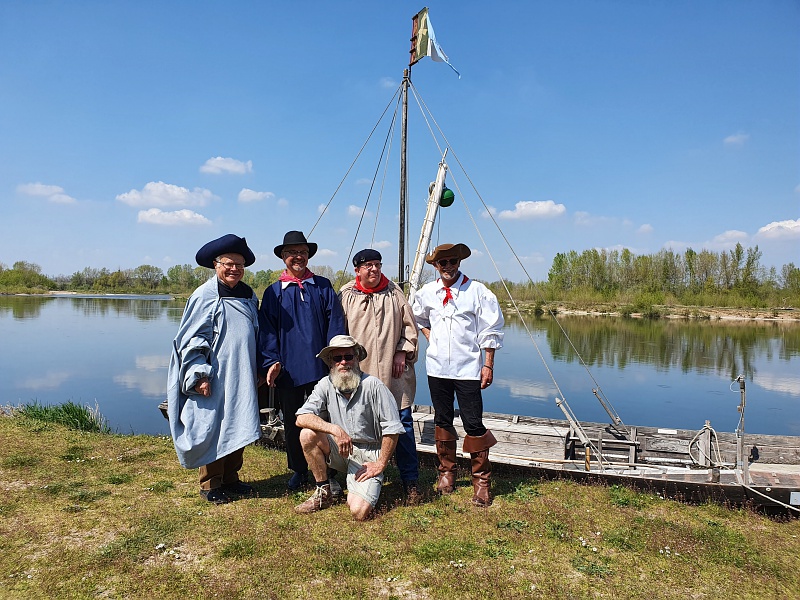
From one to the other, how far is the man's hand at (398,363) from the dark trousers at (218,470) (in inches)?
52.8

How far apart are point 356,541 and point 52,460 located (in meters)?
3.45

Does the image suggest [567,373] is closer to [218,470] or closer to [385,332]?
[385,332]

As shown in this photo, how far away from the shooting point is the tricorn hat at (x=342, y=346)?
12.0 feet

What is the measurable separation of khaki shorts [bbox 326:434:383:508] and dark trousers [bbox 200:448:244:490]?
2.44 ft

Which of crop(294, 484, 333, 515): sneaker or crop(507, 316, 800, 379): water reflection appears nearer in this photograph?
crop(294, 484, 333, 515): sneaker

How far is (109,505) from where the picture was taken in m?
3.85

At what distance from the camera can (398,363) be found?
13.8 feet

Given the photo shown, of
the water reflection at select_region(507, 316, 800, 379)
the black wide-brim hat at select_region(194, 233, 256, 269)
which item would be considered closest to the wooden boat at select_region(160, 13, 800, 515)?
the black wide-brim hat at select_region(194, 233, 256, 269)

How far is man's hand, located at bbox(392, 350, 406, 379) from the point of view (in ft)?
13.8

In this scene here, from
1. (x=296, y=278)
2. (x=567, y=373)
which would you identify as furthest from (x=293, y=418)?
(x=567, y=373)

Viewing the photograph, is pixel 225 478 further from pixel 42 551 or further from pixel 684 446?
pixel 684 446

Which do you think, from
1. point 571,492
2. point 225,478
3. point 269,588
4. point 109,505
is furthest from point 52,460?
point 571,492

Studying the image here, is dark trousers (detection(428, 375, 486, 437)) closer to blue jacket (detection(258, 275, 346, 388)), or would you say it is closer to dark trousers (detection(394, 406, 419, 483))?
dark trousers (detection(394, 406, 419, 483))

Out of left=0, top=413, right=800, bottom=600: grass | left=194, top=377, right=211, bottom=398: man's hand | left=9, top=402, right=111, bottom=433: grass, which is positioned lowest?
left=9, top=402, right=111, bottom=433: grass
